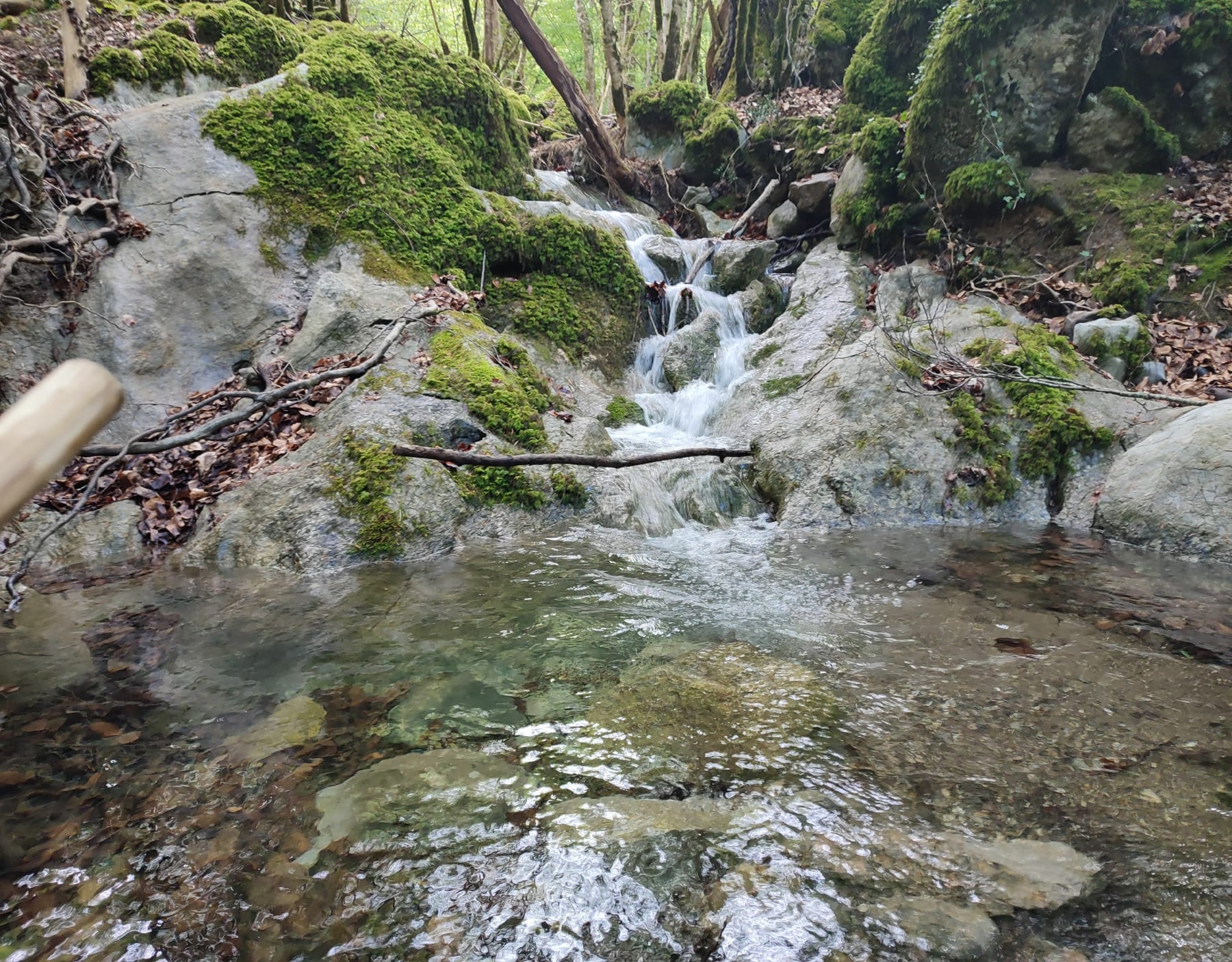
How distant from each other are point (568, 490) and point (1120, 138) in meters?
8.30

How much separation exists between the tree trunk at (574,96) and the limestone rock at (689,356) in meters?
5.03

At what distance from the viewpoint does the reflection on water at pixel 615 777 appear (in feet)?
5.25

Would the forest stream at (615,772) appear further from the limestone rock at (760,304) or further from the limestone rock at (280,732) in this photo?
the limestone rock at (760,304)

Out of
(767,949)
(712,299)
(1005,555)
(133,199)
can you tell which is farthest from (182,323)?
(1005,555)

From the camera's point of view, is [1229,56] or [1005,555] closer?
[1005,555]

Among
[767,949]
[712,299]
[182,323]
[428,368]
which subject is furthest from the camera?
[712,299]

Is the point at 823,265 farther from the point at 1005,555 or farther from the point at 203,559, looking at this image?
the point at 203,559

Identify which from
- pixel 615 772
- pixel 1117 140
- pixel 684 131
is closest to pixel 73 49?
pixel 615 772

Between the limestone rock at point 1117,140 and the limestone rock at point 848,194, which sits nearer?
the limestone rock at point 1117,140

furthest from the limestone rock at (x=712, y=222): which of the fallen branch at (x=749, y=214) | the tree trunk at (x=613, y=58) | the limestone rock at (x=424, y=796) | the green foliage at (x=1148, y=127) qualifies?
the limestone rock at (x=424, y=796)

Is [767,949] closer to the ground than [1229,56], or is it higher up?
closer to the ground

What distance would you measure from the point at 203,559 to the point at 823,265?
27.5 ft

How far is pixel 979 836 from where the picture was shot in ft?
6.09

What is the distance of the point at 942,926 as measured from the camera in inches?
61.9
